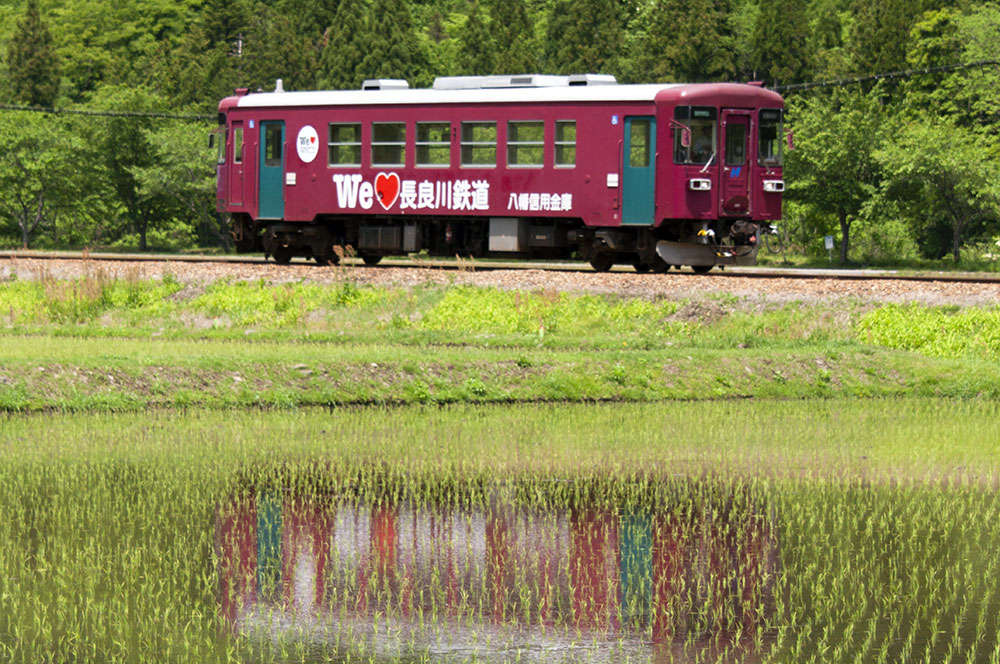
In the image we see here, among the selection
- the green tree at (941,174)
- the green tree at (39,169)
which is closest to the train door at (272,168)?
the green tree at (941,174)

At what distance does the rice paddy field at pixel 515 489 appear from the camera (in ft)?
27.8

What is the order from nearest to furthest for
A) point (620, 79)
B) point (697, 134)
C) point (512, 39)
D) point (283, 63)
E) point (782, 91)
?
point (697, 134), point (782, 91), point (283, 63), point (620, 79), point (512, 39)

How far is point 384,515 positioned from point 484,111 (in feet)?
59.5

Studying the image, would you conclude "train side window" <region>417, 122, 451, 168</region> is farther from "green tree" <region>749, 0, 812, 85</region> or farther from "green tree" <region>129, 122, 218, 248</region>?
"green tree" <region>749, 0, 812, 85</region>

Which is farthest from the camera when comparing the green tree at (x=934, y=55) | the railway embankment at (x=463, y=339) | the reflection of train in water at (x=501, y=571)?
the green tree at (x=934, y=55)

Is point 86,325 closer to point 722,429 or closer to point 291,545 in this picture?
point 722,429

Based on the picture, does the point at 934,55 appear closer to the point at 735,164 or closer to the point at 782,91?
the point at 782,91

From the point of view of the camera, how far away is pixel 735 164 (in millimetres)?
27797

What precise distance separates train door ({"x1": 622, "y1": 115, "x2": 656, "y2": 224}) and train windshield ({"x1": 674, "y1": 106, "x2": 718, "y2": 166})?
1.66 feet

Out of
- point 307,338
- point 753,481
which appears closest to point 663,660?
point 753,481

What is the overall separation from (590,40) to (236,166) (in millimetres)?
54589

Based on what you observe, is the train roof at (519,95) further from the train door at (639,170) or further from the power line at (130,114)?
the power line at (130,114)

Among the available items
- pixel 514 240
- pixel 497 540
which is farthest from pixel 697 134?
pixel 497 540

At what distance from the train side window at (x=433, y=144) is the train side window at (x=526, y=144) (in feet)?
4.33
